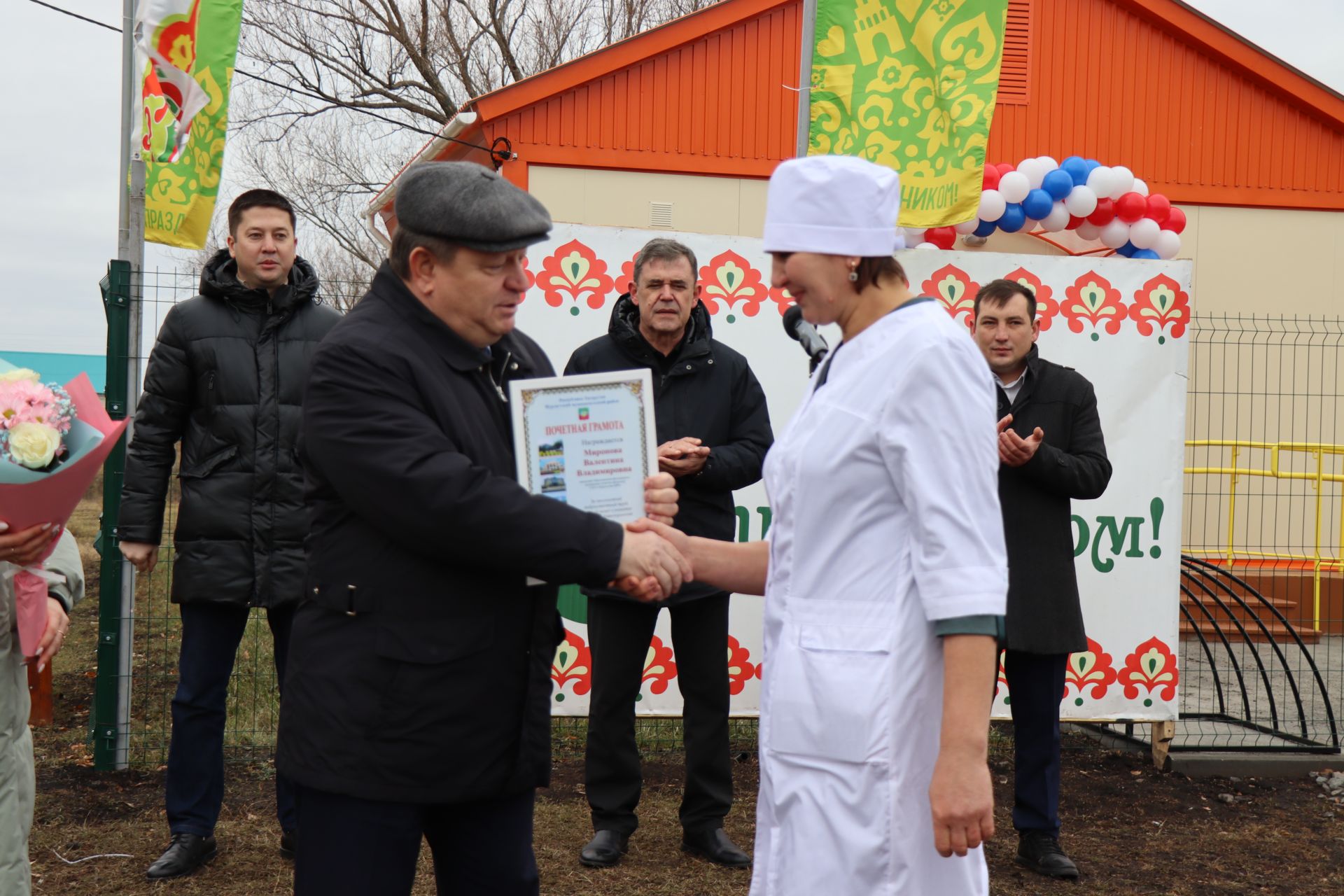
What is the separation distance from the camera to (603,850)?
4945mm

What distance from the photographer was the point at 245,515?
464 cm

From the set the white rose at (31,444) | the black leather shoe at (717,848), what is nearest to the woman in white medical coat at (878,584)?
the white rose at (31,444)

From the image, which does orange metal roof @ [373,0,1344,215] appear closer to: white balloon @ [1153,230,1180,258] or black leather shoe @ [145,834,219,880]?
white balloon @ [1153,230,1180,258]

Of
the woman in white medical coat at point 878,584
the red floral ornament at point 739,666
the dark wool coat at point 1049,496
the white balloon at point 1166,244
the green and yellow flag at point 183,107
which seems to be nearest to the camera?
the woman in white medical coat at point 878,584

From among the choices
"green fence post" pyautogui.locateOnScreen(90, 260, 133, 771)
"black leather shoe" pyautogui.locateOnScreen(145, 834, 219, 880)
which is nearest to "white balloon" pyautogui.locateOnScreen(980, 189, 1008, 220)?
"green fence post" pyautogui.locateOnScreen(90, 260, 133, 771)

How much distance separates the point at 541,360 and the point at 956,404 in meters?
1.09

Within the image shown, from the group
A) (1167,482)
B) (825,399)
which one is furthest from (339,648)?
(1167,482)

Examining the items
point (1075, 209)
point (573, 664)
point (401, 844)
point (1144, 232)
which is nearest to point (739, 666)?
point (573, 664)

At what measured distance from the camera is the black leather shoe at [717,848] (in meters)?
4.98

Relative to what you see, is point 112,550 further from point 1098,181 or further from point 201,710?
point 1098,181

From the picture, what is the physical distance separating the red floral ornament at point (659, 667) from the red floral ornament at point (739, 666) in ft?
0.97

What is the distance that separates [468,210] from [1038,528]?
3.19 meters

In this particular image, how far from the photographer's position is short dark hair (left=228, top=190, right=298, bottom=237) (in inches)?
185

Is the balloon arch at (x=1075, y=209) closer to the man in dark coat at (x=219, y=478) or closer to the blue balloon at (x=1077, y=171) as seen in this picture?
the blue balloon at (x=1077, y=171)
